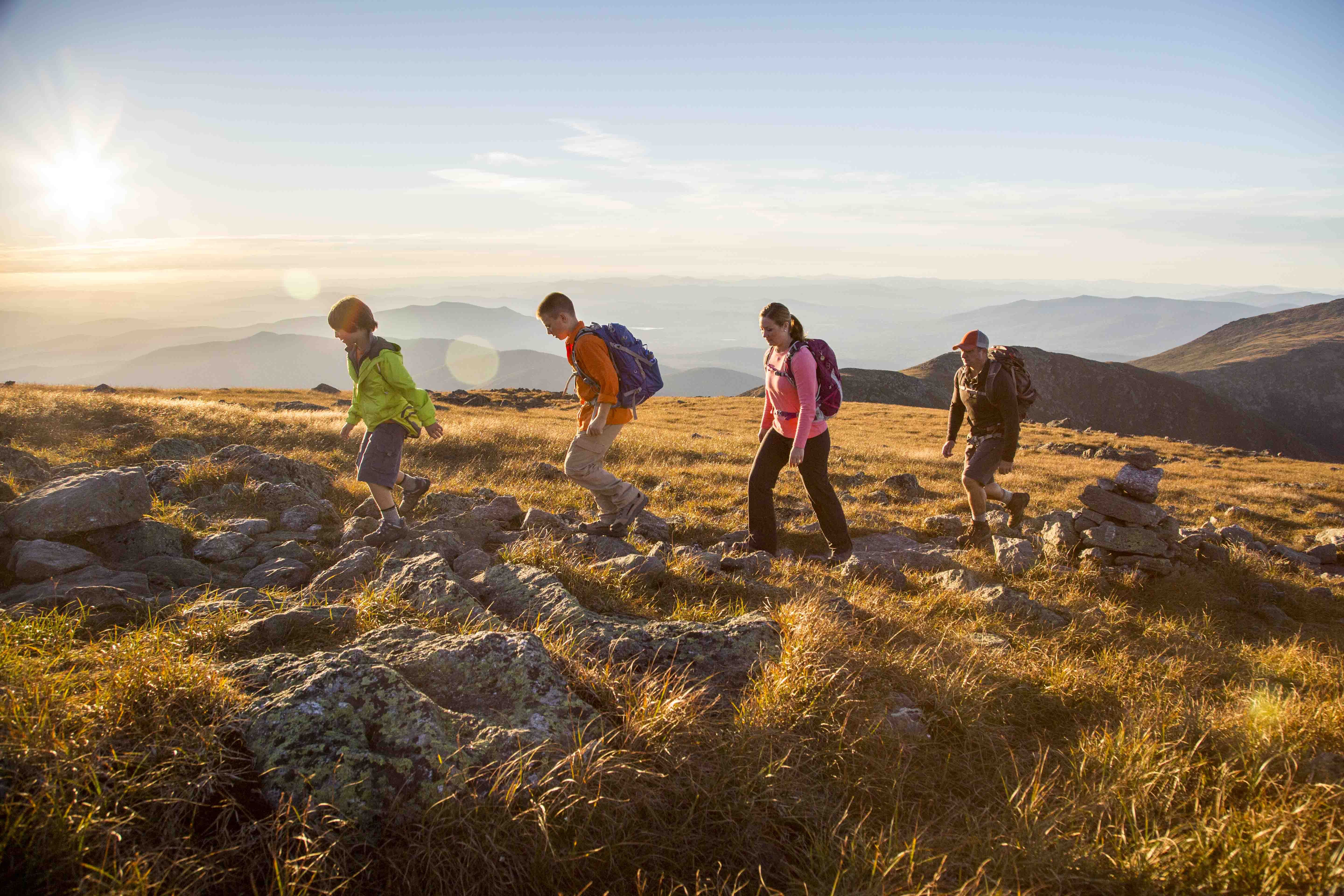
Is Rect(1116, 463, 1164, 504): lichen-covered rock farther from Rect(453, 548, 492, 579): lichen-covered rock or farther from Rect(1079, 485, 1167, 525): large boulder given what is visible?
Rect(453, 548, 492, 579): lichen-covered rock

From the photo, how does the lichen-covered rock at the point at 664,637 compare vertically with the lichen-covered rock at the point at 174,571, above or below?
below

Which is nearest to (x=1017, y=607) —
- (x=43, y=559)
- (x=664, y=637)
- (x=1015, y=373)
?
(x=1015, y=373)

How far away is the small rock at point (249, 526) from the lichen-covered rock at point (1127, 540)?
9.60m

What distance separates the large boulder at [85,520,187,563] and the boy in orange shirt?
11.7 feet

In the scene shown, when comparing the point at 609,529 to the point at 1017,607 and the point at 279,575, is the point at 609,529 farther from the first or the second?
the point at 1017,607

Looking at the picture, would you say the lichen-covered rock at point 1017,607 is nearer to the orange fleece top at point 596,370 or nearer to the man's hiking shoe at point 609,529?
the man's hiking shoe at point 609,529

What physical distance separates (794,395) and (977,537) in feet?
12.8

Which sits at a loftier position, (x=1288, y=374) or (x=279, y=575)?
(x=1288, y=374)

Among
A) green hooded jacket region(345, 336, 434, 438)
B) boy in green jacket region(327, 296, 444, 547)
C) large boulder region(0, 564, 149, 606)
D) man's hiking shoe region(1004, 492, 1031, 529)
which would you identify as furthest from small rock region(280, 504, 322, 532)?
man's hiking shoe region(1004, 492, 1031, 529)

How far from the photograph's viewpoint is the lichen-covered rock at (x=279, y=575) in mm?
4973

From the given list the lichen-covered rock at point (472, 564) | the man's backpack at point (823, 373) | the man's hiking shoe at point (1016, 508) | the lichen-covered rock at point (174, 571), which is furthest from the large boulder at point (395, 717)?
the man's hiking shoe at point (1016, 508)

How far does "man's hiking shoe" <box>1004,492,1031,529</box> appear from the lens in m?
9.95

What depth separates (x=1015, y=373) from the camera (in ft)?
27.0

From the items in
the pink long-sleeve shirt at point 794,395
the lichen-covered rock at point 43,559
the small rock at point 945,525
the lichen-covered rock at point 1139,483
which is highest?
the pink long-sleeve shirt at point 794,395
